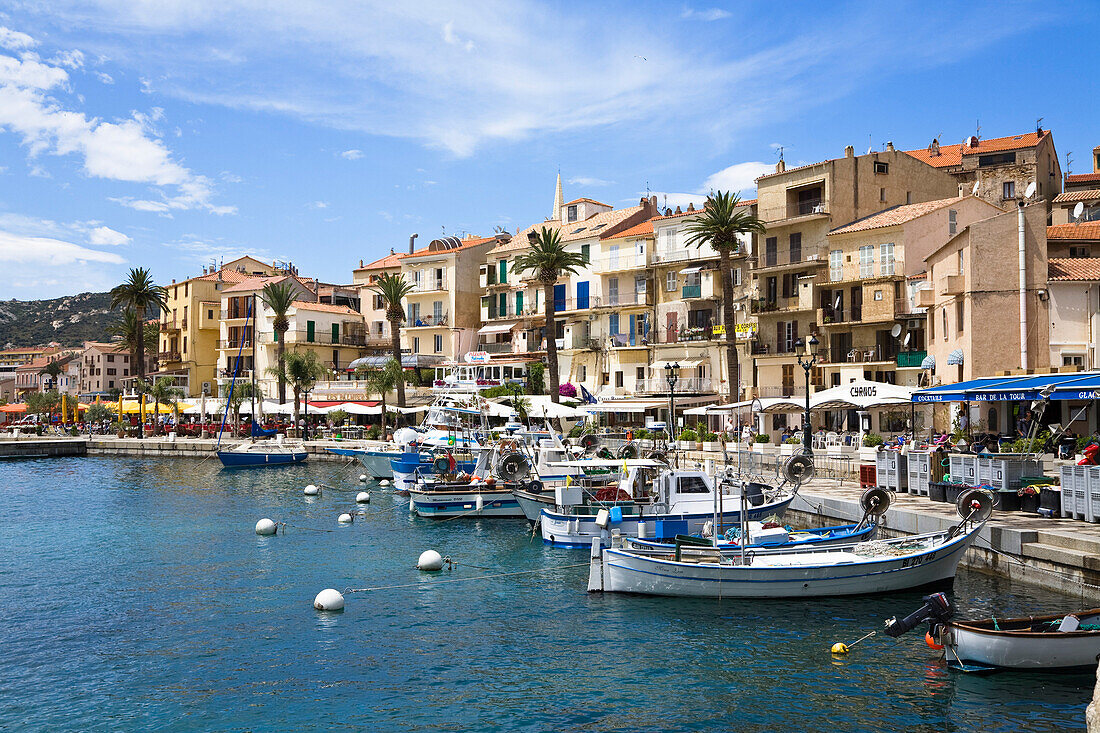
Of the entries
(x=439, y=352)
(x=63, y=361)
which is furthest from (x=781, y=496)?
(x=63, y=361)

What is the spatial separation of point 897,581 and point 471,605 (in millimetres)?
9971

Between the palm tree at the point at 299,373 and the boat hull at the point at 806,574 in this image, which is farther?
the palm tree at the point at 299,373

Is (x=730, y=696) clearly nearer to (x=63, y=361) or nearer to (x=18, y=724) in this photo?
(x=18, y=724)

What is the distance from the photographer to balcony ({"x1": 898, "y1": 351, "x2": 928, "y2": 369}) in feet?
168

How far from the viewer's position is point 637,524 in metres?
26.5

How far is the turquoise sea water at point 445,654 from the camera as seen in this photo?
A: 13961mm

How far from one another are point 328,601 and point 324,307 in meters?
69.2

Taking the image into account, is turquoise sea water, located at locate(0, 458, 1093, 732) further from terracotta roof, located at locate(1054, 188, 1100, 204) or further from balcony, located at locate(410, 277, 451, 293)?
balcony, located at locate(410, 277, 451, 293)

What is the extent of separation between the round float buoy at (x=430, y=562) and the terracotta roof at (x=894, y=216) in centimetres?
3845

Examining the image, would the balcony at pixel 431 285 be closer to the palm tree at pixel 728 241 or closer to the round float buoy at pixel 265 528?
the palm tree at pixel 728 241

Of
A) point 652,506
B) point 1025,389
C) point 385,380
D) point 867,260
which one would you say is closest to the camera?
point 1025,389

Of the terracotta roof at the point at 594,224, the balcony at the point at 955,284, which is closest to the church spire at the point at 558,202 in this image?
the terracotta roof at the point at 594,224

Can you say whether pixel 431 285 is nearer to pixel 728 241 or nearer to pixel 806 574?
pixel 728 241

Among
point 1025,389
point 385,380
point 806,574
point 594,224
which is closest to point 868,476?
point 1025,389
